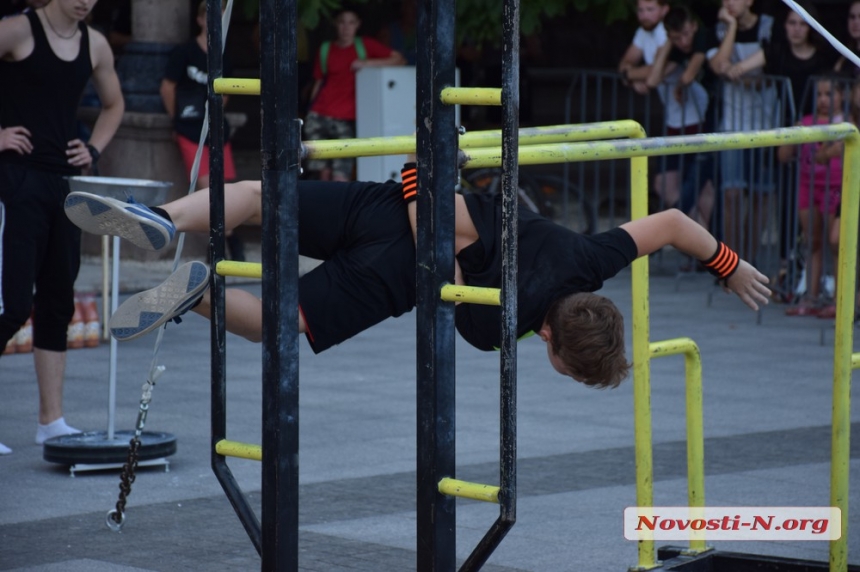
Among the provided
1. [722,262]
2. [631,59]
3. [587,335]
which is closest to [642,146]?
[587,335]

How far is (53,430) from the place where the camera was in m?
6.66

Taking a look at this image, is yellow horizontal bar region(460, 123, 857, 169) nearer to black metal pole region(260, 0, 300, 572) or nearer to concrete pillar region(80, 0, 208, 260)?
black metal pole region(260, 0, 300, 572)

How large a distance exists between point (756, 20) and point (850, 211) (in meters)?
7.20

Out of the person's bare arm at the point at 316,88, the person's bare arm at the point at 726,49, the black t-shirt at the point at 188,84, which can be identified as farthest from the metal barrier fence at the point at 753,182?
the black t-shirt at the point at 188,84

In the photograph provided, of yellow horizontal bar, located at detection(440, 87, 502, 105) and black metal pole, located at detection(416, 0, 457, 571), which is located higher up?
yellow horizontal bar, located at detection(440, 87, 502, 105)

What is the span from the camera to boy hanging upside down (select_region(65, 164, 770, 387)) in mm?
4305

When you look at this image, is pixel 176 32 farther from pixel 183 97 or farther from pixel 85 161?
pixel 85 161

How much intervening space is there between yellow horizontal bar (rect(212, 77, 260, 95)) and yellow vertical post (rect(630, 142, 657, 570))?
143 centimetres

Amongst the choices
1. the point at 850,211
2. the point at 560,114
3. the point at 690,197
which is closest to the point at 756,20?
the point at 690,197

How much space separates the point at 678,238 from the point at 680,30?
300 inches

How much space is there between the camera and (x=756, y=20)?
11.7 metres

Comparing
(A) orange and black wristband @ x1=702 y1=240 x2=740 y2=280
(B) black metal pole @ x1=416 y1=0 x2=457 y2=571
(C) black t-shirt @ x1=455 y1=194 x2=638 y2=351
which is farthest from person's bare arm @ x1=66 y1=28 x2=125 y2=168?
(B) black metal pole @ x1=416 y1=0 x2=457 y2=571

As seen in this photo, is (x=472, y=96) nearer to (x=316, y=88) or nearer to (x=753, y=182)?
(x=753, y=182)

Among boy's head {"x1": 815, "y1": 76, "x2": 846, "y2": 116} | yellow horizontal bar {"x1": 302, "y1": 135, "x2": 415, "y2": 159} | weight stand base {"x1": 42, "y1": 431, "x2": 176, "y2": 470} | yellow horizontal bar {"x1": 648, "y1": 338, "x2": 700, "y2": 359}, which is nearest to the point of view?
yellow horizontal bar {"x1": 302, "y1": 135, "x2": 415, "y2": 159}
